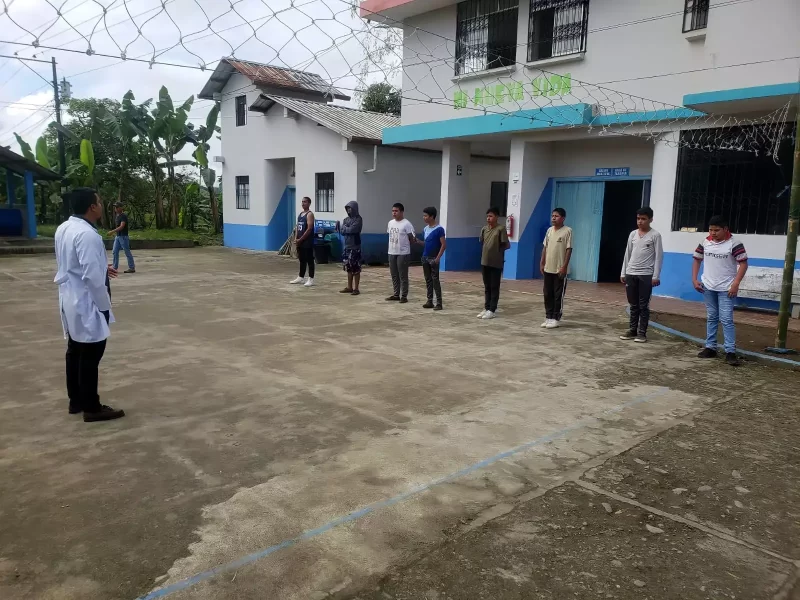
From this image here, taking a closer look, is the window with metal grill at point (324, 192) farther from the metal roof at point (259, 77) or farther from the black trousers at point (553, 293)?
the black trousers at point (553, 293)

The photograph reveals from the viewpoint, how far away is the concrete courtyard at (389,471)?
2584mm

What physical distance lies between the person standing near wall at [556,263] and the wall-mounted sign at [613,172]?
4.52 m

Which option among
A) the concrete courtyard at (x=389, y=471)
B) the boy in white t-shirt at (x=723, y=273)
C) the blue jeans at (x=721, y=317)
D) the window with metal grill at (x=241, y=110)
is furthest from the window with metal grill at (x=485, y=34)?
the window with metal grill at (x=241, y=110)

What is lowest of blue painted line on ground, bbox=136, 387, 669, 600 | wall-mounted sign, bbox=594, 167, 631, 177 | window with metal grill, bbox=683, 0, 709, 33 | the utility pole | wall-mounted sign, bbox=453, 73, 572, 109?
blue painted line on ground, bbox=136, 387, 669, 600

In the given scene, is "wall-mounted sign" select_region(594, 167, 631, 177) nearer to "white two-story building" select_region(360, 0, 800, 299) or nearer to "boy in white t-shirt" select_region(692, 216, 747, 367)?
"white two-story building" select_region(360, 0, 800, 299)

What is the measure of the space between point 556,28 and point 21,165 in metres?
16.2

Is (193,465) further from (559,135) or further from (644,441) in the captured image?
(559,135)

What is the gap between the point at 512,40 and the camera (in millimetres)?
11875

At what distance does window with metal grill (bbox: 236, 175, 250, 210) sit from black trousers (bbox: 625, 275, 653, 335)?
15.0 m

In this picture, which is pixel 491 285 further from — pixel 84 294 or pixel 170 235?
pixel 170 235

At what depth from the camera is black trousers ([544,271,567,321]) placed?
7738 millimetres

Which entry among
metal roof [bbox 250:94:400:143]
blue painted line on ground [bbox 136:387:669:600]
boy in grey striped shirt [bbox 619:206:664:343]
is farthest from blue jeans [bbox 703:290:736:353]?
metal roof [bbox 250:94:400:143]

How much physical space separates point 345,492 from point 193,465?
953 mm

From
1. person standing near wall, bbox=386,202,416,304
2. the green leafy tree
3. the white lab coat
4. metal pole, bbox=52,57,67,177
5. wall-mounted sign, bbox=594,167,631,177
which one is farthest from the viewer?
the green leafy tree
